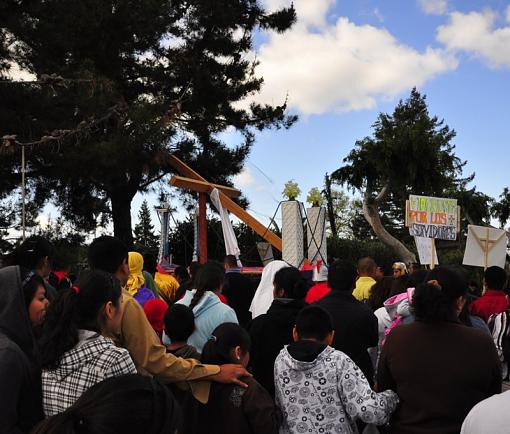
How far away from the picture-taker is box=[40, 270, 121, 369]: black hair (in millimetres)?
2459

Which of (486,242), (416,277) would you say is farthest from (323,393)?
(486,242)

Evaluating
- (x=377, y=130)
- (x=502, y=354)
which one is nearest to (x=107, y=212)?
(x=377, y=130)

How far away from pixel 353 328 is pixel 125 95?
1488 centimetres

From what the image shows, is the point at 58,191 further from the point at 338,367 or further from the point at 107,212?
the point at 338,367

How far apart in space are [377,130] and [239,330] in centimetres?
2285

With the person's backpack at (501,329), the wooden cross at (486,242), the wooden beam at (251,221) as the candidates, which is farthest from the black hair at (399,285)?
the wooden beam at (251,221)

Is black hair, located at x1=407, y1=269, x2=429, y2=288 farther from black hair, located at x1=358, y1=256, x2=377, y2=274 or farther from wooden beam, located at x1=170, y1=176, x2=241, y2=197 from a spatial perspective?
wooden beam, located at x1=170, y1=176, x2=241, y2=197

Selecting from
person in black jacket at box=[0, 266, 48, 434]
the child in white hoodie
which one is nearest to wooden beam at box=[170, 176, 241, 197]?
the child in white hoodie

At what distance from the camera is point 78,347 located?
246 cm

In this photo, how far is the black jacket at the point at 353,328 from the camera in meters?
3.98

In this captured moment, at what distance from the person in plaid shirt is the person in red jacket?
4.22 metres

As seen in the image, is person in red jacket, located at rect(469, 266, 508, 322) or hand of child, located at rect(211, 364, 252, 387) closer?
hand of child, located at rect(211, 364, 252, 387)

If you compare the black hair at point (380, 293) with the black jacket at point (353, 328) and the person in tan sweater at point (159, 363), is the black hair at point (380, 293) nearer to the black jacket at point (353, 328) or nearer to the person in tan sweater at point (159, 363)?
the black jacket at point (353, 328)

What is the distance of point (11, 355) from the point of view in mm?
2291
